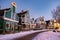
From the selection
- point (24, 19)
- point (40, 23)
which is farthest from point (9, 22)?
point (40, 23)

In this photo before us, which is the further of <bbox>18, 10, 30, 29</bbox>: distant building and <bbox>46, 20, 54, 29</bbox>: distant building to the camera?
<bbox>18, 10, 30, 29</bbox>: distant building

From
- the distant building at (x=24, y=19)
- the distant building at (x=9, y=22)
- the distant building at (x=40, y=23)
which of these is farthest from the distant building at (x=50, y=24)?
the distant building at (x=9, y=22)

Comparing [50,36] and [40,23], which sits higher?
[40,23]

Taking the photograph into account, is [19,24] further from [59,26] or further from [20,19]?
[59,26]

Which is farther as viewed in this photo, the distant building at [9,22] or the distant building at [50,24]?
the distant building at [9,22]

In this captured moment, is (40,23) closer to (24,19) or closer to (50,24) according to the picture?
(50,24)

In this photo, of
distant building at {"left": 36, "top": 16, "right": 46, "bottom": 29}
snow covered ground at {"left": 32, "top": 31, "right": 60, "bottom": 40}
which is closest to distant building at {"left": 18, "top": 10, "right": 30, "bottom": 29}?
distant building at {"left": 36, "top": 16, "right": 46, "bottom": 29}

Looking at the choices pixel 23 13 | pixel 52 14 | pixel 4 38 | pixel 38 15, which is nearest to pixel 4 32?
pixel 4 38

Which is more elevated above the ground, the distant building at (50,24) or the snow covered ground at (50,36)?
the distant building at (50,24)

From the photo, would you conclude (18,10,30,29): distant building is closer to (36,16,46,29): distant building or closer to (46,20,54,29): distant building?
(36,16,46,29): distant building

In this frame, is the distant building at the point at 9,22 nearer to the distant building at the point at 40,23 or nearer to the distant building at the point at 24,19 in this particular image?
the distant building at the point at 24,19

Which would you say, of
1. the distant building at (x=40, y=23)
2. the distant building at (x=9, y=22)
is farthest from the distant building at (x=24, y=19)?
the distant building at (x=40, y=23)

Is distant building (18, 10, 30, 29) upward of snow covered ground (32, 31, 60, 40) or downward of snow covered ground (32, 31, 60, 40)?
upward

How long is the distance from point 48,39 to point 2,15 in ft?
5.83
